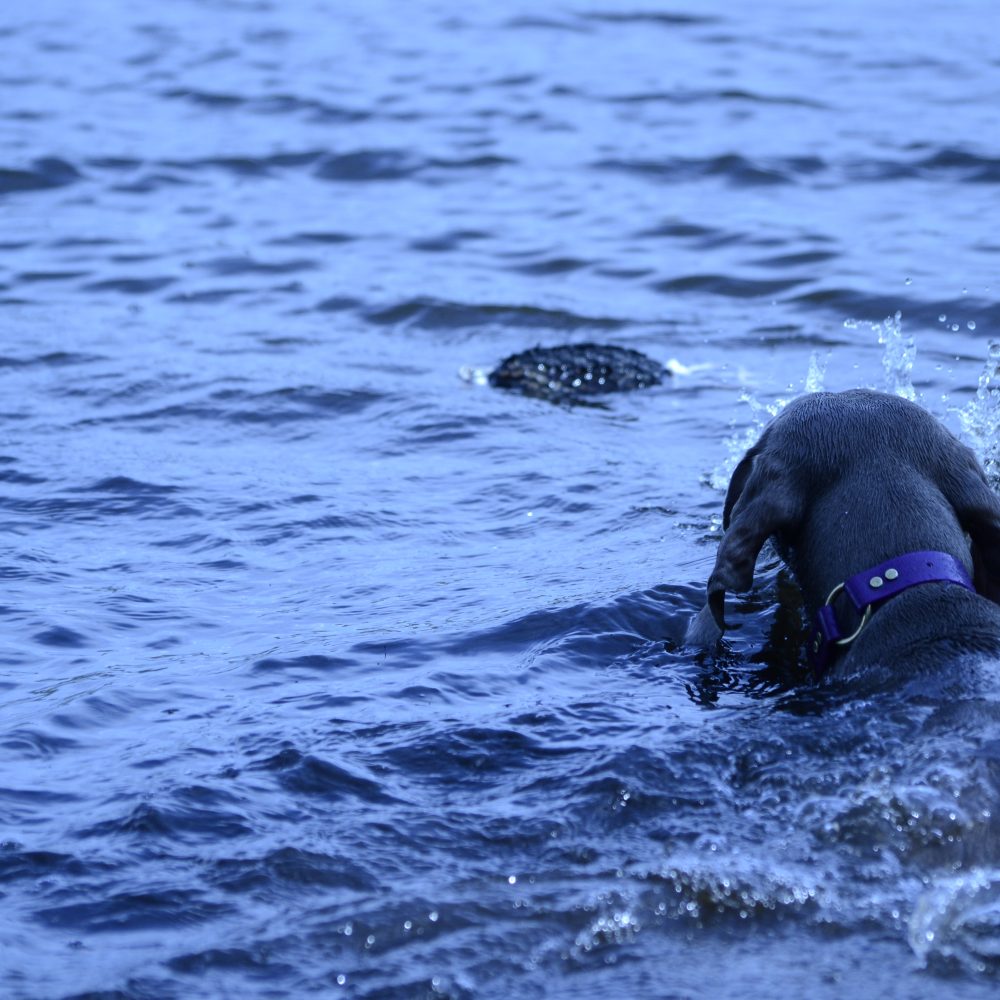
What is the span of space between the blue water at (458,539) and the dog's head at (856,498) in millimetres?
448

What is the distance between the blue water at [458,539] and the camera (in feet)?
13.7

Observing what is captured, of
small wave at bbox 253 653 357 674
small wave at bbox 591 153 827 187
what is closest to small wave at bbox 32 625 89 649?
small wave at bbox 253 653 357 674

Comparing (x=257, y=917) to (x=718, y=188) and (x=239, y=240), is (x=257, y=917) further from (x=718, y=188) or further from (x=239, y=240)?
(x=718, y=188)

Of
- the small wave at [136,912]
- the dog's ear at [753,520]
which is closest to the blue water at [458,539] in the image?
the small wave at [136,912]

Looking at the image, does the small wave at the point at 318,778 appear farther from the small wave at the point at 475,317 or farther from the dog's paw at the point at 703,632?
the small wave at the point at 475,317

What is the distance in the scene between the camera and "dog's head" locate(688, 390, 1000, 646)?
523 cm

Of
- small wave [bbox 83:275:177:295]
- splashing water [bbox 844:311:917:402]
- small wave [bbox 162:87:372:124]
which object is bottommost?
small wave [bbox 83:275:177:295]

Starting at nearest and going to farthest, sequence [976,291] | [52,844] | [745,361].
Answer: [52,844] → [745,361] → [976,291]

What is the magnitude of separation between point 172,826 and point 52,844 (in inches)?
12.6

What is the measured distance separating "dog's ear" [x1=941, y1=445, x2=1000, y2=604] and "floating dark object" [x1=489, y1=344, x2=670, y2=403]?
171 inches

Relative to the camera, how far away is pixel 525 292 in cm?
1182

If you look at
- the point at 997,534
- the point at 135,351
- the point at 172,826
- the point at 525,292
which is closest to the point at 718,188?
the point at 525,292

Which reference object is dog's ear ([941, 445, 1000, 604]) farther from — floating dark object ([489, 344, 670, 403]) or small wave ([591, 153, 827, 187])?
small wave ([591, 153, 827, 187])

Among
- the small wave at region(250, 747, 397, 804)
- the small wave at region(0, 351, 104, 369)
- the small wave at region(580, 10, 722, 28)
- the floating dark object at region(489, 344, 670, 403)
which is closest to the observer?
the small wave at region(250, 747, 397, 804)
